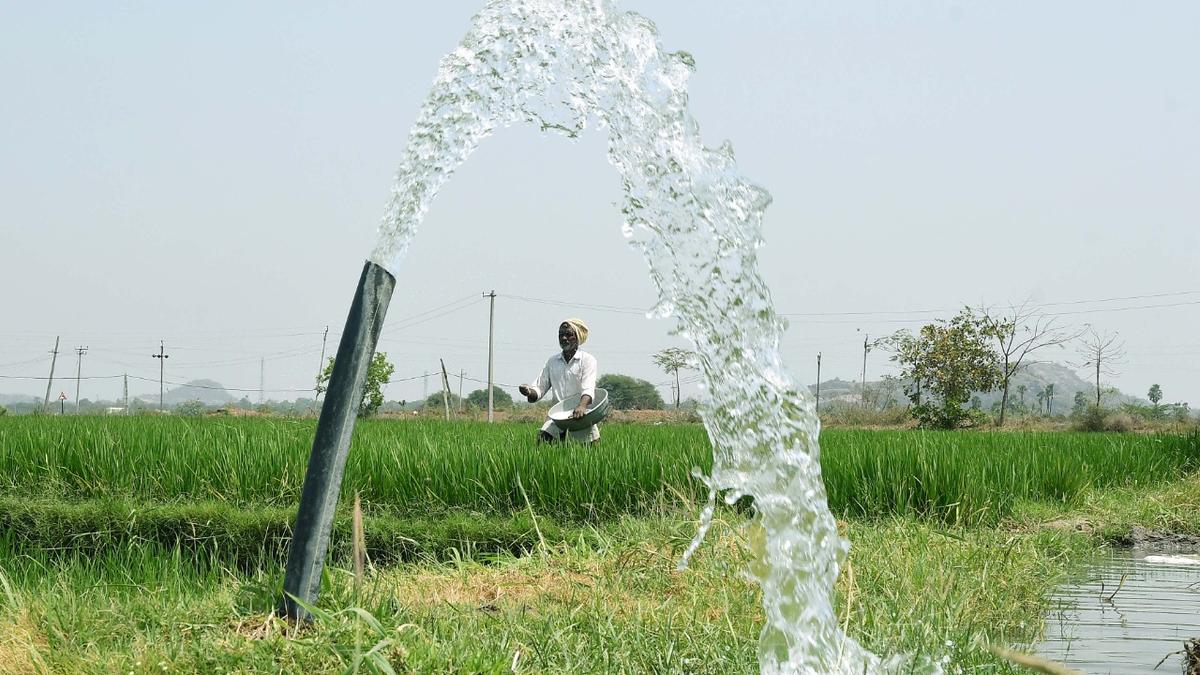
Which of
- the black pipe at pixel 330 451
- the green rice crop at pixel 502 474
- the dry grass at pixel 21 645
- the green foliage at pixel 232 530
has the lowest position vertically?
the green foliage at pixel 232 530

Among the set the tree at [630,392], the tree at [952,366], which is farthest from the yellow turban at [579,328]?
the tree at [630,392]

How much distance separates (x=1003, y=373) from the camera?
2691cm

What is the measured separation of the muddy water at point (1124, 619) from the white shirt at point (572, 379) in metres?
3.66

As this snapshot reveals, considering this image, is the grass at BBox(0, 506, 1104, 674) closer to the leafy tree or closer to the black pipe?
the black pipe

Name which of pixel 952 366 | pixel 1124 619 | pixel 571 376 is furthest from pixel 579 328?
pixel 952 366

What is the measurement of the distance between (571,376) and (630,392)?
44.6 m

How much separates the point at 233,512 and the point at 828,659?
5.13 meters

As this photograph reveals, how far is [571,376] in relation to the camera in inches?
→ 332

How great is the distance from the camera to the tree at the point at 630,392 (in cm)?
4838

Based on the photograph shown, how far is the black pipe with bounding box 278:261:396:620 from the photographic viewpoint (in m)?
2.97

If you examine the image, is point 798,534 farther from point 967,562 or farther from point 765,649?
point 967,562

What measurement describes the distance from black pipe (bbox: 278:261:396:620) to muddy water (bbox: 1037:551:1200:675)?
8.26ft

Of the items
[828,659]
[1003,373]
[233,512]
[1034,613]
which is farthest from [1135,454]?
[1003,373]

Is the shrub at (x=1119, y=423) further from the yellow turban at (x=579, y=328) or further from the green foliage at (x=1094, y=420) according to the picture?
the yellow turban at (x=579, y=328)
